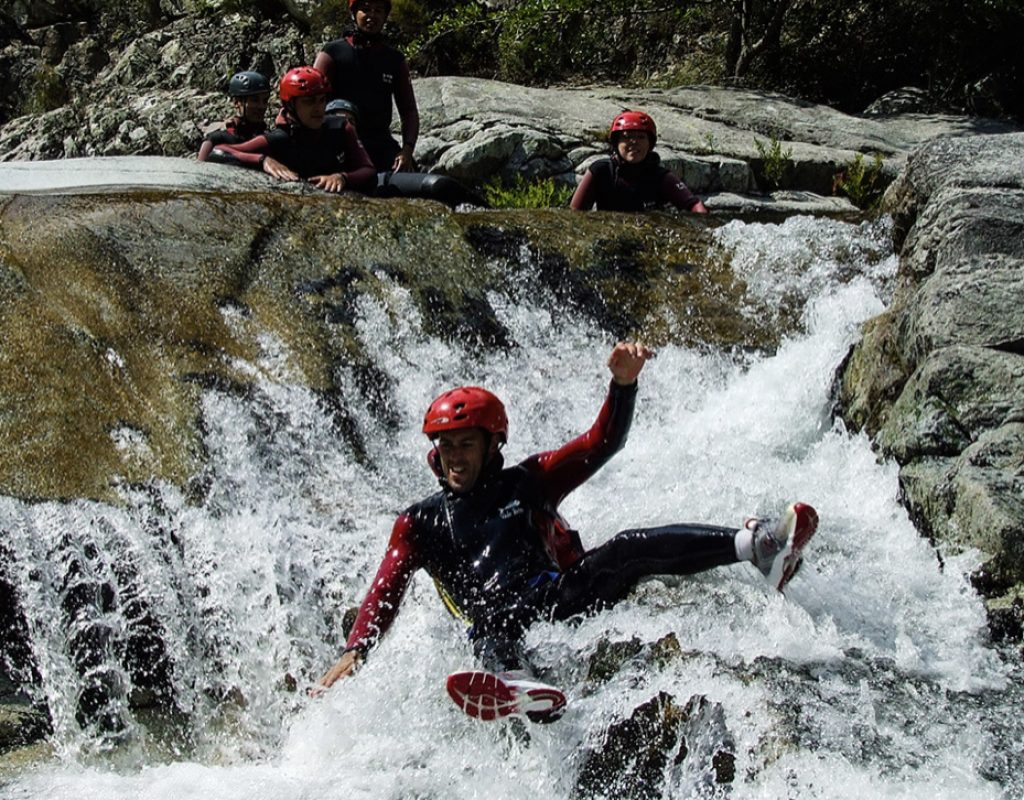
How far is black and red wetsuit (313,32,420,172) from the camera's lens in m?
8.65

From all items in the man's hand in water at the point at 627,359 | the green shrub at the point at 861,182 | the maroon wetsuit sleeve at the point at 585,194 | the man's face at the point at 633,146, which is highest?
the man's hand in water at the point at 627,359

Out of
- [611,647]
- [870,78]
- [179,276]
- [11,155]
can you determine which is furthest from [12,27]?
[611,647]

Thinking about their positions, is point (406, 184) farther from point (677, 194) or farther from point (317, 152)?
point (677, 194)

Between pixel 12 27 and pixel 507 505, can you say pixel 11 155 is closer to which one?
pixel 12 27

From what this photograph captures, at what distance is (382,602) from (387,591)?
46 mm

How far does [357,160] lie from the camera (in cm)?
849

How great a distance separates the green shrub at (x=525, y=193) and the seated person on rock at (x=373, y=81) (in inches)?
41.1

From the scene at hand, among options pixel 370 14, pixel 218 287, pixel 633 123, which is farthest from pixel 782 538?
pixel 370 14

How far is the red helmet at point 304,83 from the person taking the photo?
798cm

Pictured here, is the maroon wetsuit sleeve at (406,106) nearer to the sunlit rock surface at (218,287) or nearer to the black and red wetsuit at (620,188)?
the sunlit rock surface at (218,287)

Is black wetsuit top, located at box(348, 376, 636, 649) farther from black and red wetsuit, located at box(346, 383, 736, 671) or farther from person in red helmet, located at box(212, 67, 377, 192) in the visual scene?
person in red helmet, located at box(212, 67, 377, 192)

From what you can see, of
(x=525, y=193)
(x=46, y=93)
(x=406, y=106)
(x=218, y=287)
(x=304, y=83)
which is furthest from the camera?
(x=46, y=93)

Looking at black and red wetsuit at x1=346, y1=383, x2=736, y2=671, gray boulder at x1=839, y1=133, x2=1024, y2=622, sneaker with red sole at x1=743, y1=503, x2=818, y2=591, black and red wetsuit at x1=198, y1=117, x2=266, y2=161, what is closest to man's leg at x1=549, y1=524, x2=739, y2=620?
black and red wetsuit at x1=346, y1=383, x2=736, y2=671

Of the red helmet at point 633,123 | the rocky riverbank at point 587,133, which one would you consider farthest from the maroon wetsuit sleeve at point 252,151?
the red helmet at point 633,123
